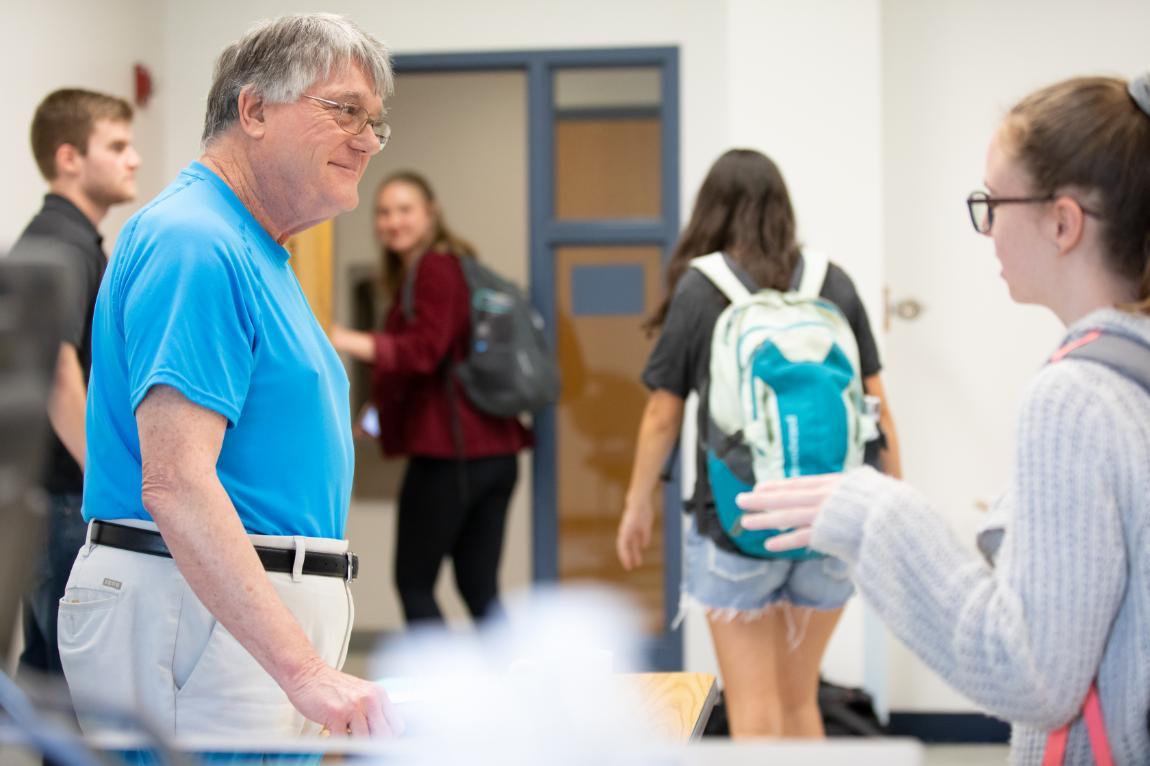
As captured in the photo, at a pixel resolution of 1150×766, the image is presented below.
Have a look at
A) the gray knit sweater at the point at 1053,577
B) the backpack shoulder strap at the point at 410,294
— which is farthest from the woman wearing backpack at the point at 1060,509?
the backpack shoulder strap at the point at 410,294

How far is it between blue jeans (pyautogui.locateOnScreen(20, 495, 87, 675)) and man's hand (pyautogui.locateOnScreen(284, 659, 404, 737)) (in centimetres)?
160

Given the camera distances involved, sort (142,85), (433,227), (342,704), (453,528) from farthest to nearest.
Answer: (142,85), (433,227), (453,528), (342,704)

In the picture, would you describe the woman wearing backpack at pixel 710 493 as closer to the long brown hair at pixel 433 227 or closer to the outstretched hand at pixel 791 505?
the outstretched hand at pixel 791 505

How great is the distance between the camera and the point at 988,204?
4.01 ft

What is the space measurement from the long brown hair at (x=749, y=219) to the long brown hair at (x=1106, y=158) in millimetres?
1482

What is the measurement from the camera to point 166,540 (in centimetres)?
130

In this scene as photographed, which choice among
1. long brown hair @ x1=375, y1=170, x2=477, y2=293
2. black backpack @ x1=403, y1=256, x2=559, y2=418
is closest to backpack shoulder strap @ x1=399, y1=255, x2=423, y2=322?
black backpack @ x1=403, y1=256, x2=559, y2=418

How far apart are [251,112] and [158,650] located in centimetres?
65

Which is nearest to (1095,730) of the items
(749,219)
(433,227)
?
(749,219)

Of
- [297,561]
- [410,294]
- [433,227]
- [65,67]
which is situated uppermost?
[65,67]

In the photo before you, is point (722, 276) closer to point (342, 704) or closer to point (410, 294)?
point (342, 704)

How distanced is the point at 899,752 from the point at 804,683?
83.8 inches

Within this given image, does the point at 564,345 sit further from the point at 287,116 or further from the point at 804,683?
the point at 287,116

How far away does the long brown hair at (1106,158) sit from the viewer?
1137mm
